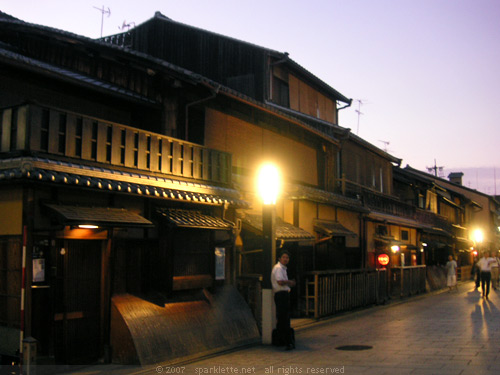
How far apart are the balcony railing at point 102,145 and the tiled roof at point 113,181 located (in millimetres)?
289

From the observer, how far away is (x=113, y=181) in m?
11.3

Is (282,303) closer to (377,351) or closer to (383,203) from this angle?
(377,351)

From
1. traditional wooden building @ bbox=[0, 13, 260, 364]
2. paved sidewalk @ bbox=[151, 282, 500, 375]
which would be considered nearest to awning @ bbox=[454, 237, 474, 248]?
paved sidewalk @ bbox=[151, 282, 500, 375]

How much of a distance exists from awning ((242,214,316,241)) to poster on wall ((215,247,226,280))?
127 cm

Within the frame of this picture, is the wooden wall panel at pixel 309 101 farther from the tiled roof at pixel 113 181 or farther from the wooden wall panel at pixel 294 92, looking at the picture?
the tiled roof at pixel 113 181

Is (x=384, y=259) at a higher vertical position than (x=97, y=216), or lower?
lower

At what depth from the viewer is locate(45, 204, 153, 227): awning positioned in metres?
9.80

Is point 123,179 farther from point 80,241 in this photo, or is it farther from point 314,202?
point 314,202

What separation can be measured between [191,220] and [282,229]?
480cm

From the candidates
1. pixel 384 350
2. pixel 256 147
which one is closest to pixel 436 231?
pixel 256 147

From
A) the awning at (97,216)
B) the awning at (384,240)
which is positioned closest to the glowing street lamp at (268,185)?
the awning at (97,216)

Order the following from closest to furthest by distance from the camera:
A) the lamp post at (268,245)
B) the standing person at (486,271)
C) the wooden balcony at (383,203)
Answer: the lamp post at (268,245), the standing person at (486,271), the wooden balcony at (383,203)

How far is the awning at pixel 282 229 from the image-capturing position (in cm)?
1589

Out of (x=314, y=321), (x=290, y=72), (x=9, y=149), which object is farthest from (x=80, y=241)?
(x=290, y=72)
